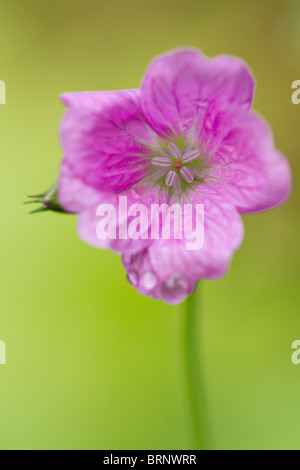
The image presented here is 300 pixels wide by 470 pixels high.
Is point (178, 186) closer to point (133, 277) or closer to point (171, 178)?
point (171, 178)

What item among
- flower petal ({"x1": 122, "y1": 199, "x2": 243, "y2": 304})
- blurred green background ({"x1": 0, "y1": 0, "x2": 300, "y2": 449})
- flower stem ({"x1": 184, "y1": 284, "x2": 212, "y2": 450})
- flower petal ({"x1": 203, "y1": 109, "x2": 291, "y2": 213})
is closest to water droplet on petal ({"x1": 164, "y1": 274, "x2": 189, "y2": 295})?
flower petal ({"x1": 122, "y1": 199, "x2": 243, "y2": 304})

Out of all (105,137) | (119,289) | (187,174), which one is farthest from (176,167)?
(119,289)

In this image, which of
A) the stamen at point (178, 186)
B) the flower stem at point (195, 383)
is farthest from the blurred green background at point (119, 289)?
the stamen at point (178, 186)

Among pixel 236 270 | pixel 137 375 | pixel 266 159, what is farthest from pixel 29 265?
pixel 266 159

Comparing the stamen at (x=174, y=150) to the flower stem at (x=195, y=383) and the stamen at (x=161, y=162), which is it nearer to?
the stamen at (x=161, y=162)

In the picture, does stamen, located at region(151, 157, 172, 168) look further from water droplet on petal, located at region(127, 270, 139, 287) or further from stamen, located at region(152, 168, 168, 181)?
water droplet on petal, located at region(127, 270, 139, 287)
